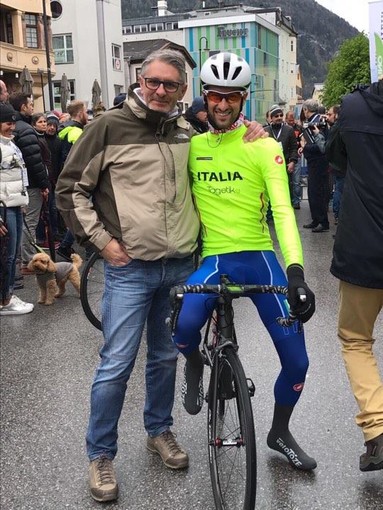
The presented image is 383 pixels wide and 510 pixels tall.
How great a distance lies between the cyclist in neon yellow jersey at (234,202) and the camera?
2982mm

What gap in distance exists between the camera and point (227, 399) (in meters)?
2.92

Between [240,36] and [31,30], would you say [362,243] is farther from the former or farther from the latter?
[240,36]

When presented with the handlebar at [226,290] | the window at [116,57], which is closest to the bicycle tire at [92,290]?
the handlebar at [226,290]

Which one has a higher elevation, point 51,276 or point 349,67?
point 349,67

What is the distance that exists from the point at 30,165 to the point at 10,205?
1.25 m

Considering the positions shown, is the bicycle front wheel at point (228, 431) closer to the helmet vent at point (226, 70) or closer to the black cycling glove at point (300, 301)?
the black cycling glove at point (300, 301)

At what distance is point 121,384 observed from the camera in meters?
3.13

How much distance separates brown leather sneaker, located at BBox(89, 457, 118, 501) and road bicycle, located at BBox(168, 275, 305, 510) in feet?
1.70

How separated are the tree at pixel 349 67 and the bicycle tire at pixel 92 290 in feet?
211

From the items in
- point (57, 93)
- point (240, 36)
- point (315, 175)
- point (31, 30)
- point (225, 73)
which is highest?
point (240, 36)

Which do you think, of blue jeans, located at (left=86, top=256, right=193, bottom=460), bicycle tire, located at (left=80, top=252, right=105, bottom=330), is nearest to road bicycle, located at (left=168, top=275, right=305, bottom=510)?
blue jeans, located at (left=86, top=256, right=193, bottom=460)

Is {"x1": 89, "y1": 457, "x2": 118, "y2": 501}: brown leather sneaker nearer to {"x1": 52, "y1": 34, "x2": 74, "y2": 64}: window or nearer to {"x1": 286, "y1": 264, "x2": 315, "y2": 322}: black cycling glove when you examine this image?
{"x1": 286, "y1": 264, "x2": 315, "y2": 322}: black cycling glove

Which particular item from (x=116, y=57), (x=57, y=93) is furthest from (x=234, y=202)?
(x=116, y=57)

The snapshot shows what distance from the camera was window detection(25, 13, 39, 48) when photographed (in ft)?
138
